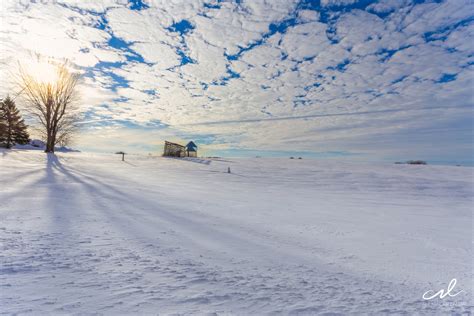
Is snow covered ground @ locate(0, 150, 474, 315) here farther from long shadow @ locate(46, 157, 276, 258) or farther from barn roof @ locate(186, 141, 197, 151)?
barn roof @ locate(186, 141, 197, 151)

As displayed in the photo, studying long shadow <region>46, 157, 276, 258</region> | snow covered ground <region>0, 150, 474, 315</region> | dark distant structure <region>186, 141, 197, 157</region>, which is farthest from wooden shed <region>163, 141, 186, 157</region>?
snow covered ground <region>0, 150, 474, 315</region>

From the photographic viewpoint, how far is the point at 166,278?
2598 millimetres

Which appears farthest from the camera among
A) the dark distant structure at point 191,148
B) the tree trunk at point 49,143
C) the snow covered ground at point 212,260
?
the dark distant structure at point 191,148

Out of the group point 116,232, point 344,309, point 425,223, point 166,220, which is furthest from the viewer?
point 425,223

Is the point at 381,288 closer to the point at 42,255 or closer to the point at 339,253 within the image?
the point at 339,253

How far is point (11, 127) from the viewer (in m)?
36.0

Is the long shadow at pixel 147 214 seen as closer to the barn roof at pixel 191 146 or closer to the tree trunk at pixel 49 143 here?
the tree trunk at pixel 49 143

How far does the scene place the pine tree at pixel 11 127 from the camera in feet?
115

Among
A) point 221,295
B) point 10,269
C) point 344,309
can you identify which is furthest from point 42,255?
point 344,309

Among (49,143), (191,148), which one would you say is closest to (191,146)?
(191,148)

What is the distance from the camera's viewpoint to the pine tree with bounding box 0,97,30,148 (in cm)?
3494

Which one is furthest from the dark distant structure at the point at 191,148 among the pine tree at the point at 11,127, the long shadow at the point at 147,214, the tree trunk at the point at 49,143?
the long shadow at the point at 147,214

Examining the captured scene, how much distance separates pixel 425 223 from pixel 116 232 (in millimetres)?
7346

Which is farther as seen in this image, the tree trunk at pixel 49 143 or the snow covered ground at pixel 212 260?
the tree trunk at pixel 49 143
